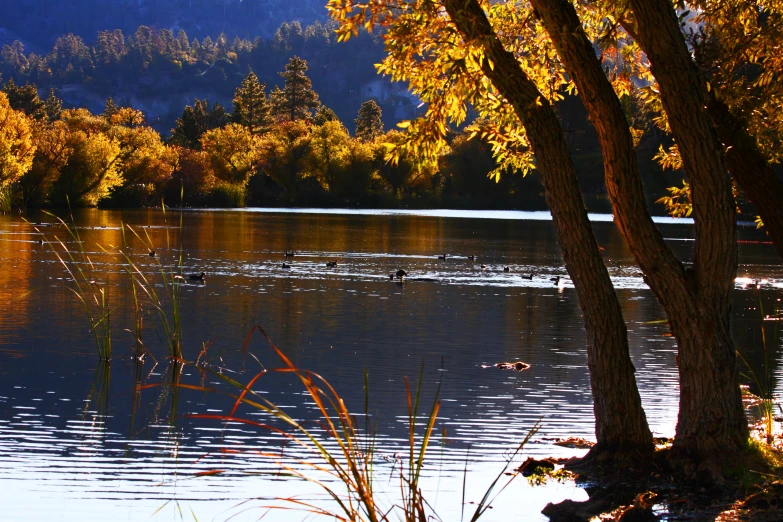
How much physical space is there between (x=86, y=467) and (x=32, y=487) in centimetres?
66

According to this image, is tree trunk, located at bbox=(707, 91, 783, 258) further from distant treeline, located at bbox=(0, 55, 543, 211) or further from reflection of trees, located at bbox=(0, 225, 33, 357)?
distant treeline, located at bbox=(0, 55, 543, 211)

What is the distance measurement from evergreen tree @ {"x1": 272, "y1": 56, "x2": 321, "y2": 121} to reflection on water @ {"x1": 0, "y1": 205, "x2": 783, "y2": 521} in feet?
407

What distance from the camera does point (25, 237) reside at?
4178 cm

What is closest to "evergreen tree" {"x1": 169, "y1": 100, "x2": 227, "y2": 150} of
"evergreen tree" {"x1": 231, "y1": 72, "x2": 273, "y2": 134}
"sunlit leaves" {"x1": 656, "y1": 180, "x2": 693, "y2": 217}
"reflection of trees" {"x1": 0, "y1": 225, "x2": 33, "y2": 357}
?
"evergreen tree" {"x1": 231, "y1": 72, "x2": 273, "y2": 134}

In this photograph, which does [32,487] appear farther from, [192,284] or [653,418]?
[192,284]

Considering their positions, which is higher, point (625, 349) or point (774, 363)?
point (625, 349)

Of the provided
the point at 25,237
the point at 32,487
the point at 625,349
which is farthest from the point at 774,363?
the point at 25,237

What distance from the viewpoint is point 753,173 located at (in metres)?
9.95

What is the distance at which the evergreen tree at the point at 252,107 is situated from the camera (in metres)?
141

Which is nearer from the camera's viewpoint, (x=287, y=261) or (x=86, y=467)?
(x=86, y=467)

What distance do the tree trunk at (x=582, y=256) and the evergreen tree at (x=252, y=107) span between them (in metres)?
135

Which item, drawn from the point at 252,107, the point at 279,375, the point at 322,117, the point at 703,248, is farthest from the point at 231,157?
the point at 703,248

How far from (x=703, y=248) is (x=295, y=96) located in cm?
15084

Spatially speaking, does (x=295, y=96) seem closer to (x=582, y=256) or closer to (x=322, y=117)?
(x=322, y=117)
